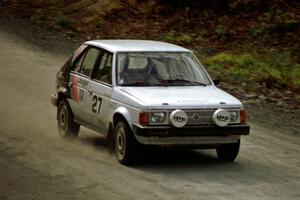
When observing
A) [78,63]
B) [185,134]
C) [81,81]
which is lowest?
[185,134]

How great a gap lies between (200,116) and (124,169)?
4.00 feet

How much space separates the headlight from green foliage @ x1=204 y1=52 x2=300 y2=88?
870cm

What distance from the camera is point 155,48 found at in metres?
11.6

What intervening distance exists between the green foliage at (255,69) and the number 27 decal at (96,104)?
780 cm

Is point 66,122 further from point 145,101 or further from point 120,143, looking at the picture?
point 145,101

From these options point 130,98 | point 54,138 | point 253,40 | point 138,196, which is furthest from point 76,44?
point 138,196

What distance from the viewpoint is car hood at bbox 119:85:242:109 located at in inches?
399

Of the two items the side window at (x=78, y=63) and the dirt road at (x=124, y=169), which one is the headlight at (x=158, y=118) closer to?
the dirt road at (x=124, y=169)

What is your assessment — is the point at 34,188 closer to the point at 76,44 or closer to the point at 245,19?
the point at 76,44

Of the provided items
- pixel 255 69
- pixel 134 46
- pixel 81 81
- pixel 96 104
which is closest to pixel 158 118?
pixel 96 104

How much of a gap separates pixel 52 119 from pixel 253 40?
11.4 m

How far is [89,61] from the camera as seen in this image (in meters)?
12.0

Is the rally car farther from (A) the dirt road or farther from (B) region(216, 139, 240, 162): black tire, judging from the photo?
(A) the dirt road

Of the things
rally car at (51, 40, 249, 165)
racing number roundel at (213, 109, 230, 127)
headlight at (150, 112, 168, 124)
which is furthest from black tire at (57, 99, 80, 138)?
racing number roundel at (213, 109, 230, 127)
